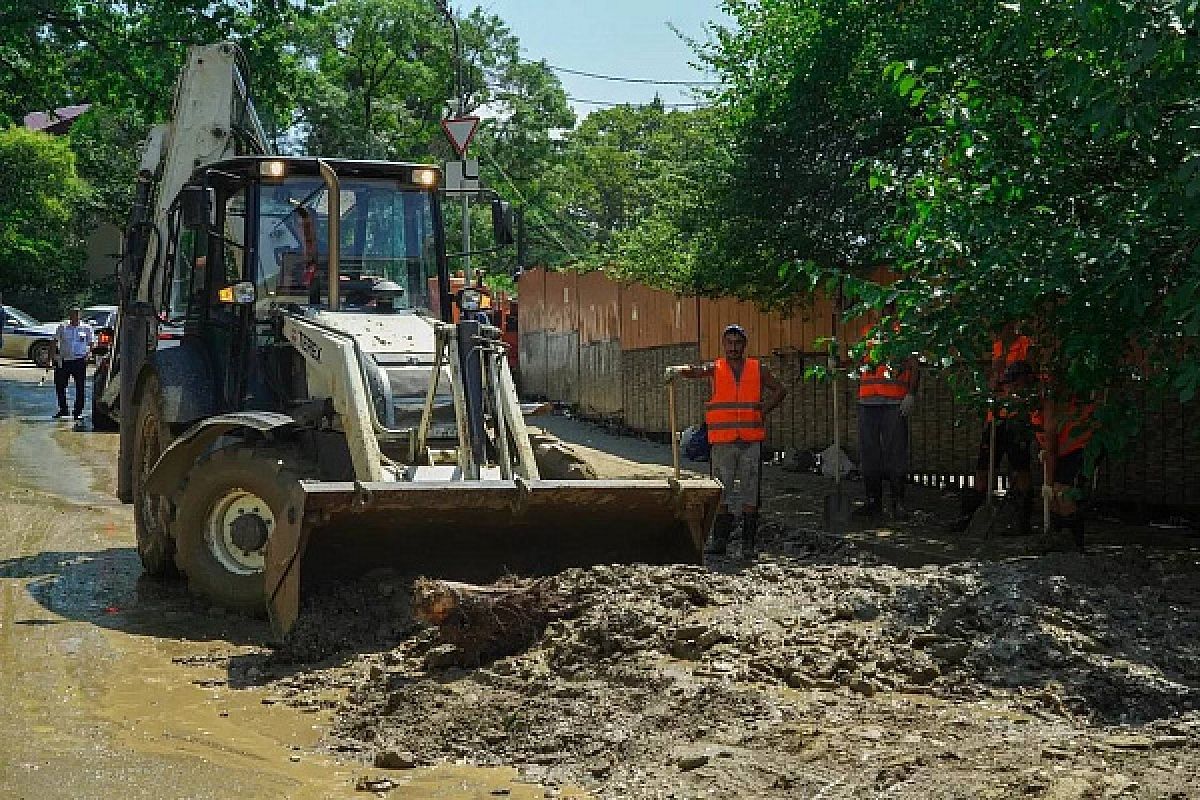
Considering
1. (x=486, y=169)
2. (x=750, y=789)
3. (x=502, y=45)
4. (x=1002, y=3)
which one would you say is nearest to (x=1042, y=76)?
(x=1002, y=3)

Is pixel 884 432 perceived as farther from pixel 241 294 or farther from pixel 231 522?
pixel 231 522

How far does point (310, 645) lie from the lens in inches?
318

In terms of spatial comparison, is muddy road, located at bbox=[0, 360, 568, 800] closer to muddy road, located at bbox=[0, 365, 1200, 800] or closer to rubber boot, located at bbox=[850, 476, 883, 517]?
muddy road, located at bbox=[0, 365, 1200, 800]

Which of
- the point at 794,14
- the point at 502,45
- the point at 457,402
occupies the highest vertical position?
the point at 502,45

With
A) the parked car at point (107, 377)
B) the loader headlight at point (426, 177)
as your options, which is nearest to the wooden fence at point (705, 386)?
the loader headlight at point (426, 177)

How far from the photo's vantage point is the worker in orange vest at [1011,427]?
10460 mm

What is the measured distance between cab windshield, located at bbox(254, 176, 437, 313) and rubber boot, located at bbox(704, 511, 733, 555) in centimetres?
286

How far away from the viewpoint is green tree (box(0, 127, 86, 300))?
1614 inches

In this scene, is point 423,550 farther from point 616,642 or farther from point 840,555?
point 840,555

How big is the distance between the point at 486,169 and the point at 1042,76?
38.2 metres

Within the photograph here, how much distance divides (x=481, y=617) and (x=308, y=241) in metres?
3.61

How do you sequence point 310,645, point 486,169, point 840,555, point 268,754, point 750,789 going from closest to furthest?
point 750,789 → point 268,754 → point 310,645 → point 840,555 → point 486,169

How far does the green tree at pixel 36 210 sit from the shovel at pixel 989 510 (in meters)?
33.8

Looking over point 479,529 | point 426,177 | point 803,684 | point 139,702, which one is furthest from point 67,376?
point 803,684
